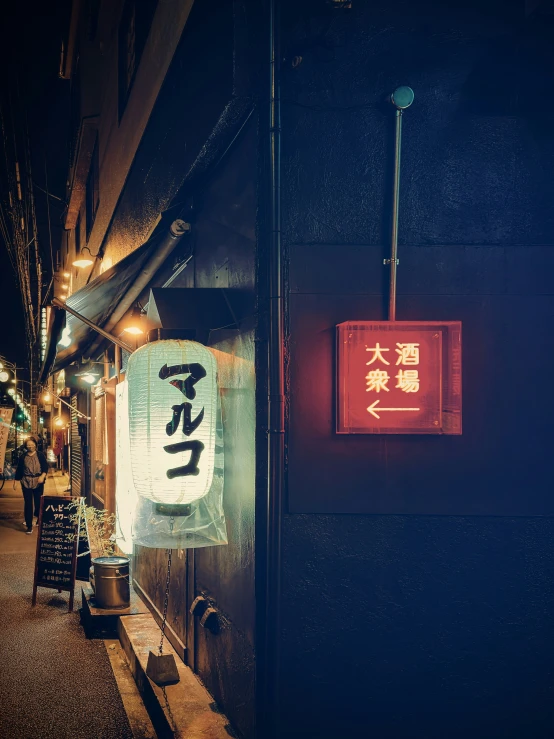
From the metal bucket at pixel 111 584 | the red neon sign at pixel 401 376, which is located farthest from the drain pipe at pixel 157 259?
the metal bucket at pixel 111 584

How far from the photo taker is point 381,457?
5855 millimetres

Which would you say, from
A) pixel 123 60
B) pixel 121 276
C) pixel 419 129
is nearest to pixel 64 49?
pixel 123 60

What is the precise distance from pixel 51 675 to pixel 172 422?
5.17 m

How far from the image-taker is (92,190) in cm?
2045

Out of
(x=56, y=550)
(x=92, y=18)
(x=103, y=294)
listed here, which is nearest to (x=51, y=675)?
(x=56, y=550)

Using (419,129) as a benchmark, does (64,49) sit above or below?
above

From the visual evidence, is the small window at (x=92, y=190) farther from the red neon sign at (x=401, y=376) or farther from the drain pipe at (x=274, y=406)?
the red neon sign at (x=401, y=376)

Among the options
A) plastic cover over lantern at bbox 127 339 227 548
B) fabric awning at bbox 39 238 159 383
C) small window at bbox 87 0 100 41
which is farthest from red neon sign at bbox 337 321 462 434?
small window at bbox 87 0 100 41

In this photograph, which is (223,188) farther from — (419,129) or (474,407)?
(474,407)

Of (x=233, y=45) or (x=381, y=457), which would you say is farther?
(x=233, y=45)

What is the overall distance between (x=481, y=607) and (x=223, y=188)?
213 inches

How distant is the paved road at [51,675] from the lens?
7.09 metres

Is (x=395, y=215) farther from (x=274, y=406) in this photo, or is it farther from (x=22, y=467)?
(x=22, y=467)

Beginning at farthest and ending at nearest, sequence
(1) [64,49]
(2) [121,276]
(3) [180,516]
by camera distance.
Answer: (1) [64,49] → (2) [121,276] → (3) [180,516]
